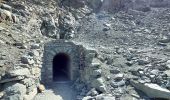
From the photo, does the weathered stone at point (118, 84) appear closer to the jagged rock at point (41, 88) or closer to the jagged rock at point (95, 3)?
the jagged rock at point (41, 88)

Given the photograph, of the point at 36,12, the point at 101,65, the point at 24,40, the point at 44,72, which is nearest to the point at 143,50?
the point at 101,65

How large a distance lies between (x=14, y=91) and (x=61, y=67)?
7.81 m

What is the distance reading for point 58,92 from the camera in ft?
46.3

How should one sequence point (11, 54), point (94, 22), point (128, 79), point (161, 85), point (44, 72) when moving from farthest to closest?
point (94, 22) < point (44, 72) < point (11, 54) < point (128, 79) < point (161, 85)

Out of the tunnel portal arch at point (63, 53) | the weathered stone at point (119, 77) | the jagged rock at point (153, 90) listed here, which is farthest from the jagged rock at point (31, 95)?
the jagged rock at point (153, 90)

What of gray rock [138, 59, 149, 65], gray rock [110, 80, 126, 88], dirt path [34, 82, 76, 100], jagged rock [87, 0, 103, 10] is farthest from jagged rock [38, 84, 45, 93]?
jagged rock [87, 0, 103, 10]

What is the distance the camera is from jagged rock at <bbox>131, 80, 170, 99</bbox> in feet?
33.1

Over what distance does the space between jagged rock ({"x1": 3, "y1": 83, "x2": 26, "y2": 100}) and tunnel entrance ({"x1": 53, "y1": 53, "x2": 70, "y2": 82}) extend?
17.3 feet

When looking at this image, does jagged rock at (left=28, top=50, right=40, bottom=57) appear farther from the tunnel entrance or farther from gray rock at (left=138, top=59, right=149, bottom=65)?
gray rock at (left=138, top=59, right=149, bottom=65)

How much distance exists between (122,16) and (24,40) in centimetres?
917

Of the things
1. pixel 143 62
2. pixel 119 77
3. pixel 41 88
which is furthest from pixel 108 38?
pixel 119 77

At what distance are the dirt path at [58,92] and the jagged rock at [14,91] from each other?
1801 mm

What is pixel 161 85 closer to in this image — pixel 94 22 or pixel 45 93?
pixel 45 93

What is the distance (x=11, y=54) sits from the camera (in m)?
13.0
